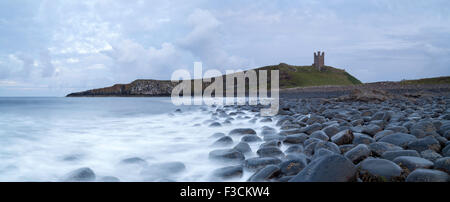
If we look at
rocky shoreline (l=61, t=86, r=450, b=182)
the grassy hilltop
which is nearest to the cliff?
the grassy hilltop

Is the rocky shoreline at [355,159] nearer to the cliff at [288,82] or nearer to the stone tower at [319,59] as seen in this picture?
the cliff at [288,82]

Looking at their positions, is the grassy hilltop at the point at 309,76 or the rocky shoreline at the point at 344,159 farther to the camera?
the grassy hilltop at the point at 309,76

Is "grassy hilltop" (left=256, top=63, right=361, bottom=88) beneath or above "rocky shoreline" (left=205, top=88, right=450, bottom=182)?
above

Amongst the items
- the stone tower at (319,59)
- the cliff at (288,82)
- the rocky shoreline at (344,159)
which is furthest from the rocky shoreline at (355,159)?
the stone tower at (319,59)

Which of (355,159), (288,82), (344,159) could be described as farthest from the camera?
(288,82)

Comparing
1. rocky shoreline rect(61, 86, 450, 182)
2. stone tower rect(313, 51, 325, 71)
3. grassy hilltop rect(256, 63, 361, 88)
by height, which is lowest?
rocky shoreline rect(61, 86, 450, 182)

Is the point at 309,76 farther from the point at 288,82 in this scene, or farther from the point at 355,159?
the point at 355,159

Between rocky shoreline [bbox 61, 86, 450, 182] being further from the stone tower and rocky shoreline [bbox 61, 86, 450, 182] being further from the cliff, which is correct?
the stone tower

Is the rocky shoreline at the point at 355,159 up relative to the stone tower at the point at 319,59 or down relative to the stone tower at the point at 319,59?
down

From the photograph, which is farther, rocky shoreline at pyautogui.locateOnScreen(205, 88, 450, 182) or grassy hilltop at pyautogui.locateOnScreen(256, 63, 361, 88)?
grassy hilltop at pyautogui.locateOnScreen(256, 63, 361, 88)

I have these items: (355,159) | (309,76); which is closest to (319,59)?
(309,76)

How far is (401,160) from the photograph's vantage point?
2051mm
